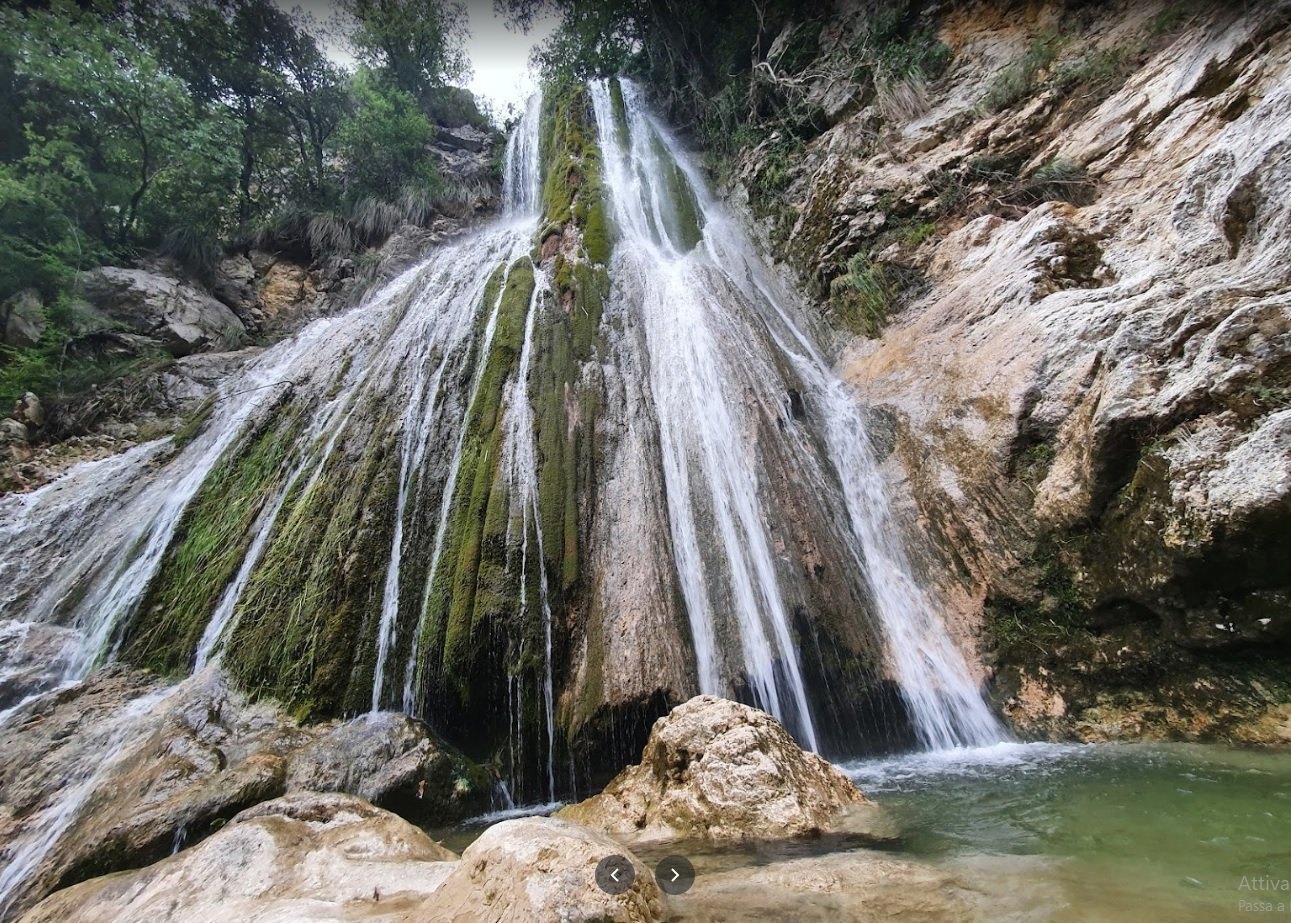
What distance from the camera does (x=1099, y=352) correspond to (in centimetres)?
531

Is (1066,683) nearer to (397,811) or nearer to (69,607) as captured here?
(397,811)

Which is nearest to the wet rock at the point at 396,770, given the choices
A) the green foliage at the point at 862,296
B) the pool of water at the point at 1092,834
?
the pool of water at the point at 1092,834

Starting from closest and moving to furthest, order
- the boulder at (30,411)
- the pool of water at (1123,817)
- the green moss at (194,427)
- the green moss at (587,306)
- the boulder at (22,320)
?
the pool of water at (1123,817)
the green moss at (587,306)
the green moss at (194,427)
the boulder at (30,411)
the boulder at (22,320)

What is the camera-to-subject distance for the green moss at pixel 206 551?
618 centimetres

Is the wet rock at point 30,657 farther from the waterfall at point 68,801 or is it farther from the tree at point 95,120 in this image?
the tree at point 95,120

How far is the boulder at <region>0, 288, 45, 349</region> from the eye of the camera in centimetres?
1070

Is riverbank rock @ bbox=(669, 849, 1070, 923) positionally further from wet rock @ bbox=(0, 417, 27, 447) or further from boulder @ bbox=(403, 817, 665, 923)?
wet rock @ bbox=(0, 417, 27, 447)

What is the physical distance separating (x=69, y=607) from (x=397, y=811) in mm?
5761

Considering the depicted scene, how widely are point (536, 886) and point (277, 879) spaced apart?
1833 millimetres

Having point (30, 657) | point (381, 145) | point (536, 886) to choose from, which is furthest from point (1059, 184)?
point (381, 145)

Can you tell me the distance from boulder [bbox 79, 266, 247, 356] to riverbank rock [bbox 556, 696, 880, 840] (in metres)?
14.2

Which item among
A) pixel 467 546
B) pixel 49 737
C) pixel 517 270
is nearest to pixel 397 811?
pixel 467 546

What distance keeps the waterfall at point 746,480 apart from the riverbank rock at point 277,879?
134 inches

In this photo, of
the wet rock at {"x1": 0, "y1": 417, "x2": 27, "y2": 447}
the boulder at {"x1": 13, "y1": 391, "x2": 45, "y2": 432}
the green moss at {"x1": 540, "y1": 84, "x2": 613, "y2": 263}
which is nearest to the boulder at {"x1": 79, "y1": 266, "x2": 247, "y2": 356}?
the boulder at {"x1": 13, "y1": 391, "x2": 45, "y2": 432}
